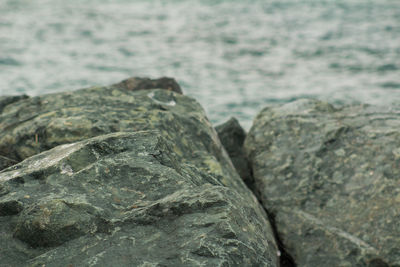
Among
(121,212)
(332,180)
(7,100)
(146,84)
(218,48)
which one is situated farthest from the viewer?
(218,48)

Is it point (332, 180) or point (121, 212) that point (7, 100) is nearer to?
point (121, 212)

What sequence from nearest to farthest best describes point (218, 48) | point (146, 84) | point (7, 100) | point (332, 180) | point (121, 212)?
point (121, 212)
point (332, 180)
point (7, 100)
point (146, 84)
point (218, 48)

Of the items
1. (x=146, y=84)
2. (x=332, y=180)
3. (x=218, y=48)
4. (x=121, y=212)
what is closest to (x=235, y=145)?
(x=146, y=84)

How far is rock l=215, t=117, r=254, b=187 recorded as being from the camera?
5141 millimetres

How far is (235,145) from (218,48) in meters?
8.03

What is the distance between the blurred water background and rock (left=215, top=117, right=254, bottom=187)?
2.48m

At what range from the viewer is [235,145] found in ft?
18.0

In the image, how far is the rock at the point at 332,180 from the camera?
3914mm

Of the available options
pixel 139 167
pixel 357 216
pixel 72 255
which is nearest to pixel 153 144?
pixel 139 167

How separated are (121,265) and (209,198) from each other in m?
0.54

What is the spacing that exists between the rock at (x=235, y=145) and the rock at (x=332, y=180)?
201mm

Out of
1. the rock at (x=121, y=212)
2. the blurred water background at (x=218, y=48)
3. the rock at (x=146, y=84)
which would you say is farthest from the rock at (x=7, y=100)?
the blurred water background at (x=218, y=48)

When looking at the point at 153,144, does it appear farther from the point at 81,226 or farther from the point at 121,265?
the point at 121,265

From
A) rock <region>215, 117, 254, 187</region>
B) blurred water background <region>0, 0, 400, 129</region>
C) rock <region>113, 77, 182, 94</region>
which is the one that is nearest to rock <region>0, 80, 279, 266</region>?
rock <region>215, 117, 254, 187</region>
